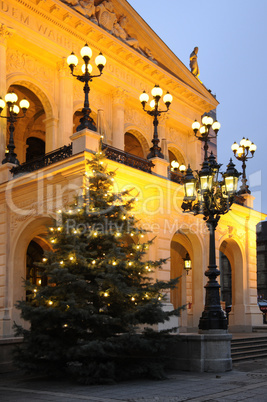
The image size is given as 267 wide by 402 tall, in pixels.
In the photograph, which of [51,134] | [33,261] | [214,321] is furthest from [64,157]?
[33,261]

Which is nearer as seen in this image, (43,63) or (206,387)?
(206,387)

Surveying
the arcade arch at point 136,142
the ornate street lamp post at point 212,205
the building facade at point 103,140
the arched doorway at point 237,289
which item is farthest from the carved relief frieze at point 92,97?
the ornate street lamp post at point 212,205

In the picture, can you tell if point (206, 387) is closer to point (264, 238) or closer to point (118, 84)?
point (118, 84)

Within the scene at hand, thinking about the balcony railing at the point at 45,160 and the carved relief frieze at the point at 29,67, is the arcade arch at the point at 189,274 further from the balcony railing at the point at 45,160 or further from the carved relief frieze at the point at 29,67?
the carved relief frieze at the point at 29,67

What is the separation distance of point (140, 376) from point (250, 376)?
3006 millimetres

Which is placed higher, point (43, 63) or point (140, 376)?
point (43, 63)

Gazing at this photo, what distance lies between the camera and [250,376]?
1412cm

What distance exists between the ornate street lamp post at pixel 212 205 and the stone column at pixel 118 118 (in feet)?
38.3

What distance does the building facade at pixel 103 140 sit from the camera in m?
21.2

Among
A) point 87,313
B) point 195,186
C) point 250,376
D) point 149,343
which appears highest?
point 195,186

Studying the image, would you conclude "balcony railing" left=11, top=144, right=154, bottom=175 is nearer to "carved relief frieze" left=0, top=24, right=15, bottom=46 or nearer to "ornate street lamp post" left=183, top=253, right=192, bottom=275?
"carved relief frieze" left=0, top=24, right=15, bottom=46

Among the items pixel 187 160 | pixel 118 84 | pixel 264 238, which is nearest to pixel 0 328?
pixel 118 84

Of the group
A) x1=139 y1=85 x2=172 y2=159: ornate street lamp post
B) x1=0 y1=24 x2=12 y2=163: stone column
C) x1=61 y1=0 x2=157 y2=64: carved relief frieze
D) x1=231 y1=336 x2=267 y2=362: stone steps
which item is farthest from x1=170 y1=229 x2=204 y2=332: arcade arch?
x1=61 y1=0 x2=157 y2=64: carved relief frieze

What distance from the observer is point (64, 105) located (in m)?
25.3
